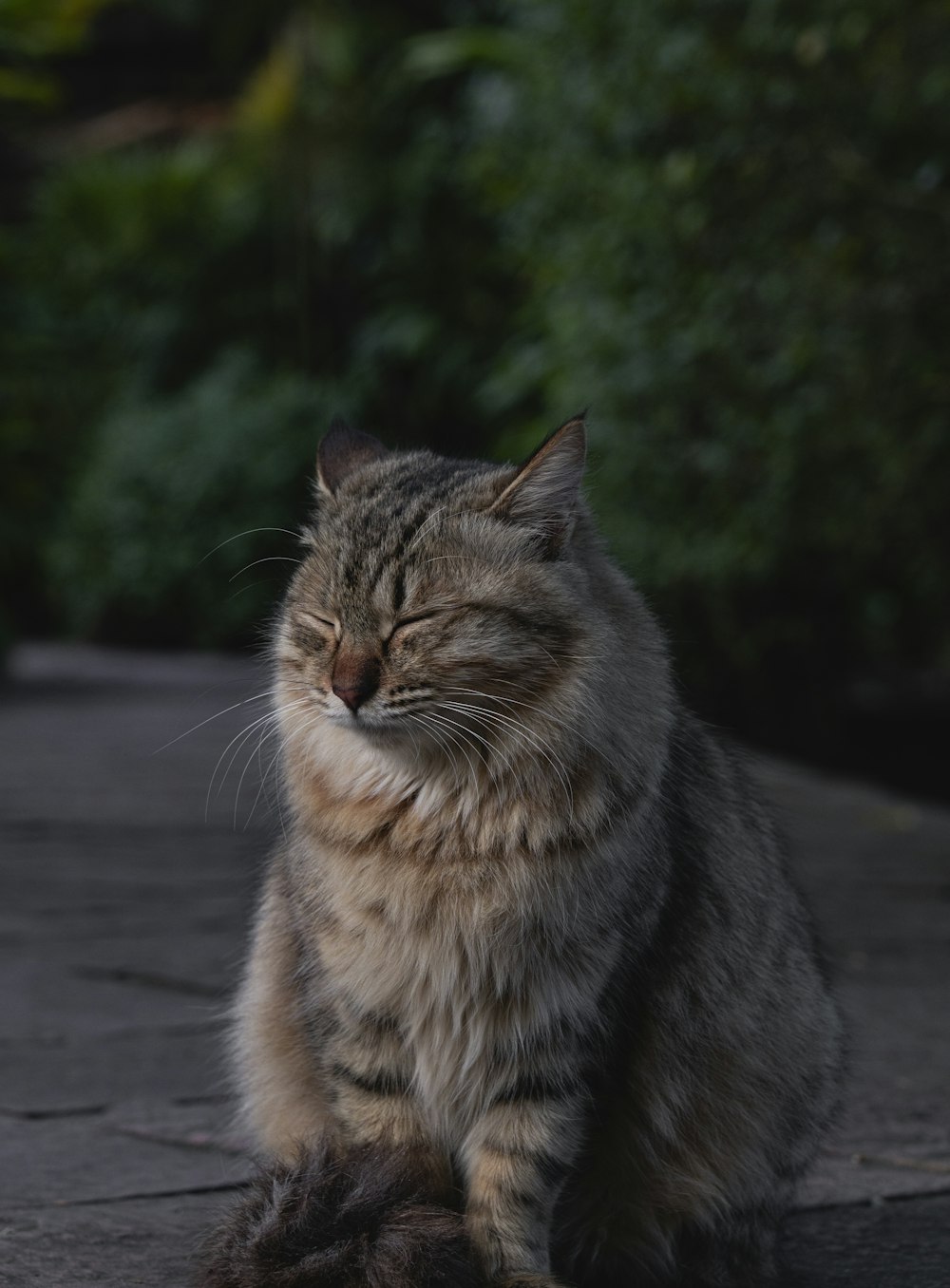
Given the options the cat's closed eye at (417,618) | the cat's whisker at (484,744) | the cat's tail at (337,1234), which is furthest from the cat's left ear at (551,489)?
the cat's tail at (337,1234)

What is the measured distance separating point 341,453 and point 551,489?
477mm

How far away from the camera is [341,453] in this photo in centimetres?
277

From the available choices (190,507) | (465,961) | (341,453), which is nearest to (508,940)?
(465,961)

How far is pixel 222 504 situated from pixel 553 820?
39.6 ft

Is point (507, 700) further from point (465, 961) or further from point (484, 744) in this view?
point (465, 961)

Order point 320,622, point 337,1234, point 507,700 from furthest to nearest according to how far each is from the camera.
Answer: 1. point 320,622
2. point 507,700
3. point 337,1234

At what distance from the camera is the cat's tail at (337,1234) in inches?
81.0

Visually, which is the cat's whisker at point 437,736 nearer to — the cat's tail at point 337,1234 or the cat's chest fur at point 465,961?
the cat's chest fur at point 465,961

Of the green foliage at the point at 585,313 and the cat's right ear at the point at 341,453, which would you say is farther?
the green foliage at the point at 585,313

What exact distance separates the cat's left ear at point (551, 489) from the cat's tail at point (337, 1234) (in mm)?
878

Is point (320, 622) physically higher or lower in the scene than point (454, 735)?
higher

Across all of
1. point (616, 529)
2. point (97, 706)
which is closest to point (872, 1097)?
point (616, 529)

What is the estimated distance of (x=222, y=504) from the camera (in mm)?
14094

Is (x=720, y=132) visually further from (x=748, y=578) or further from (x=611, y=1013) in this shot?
(x=611, y=1013)
